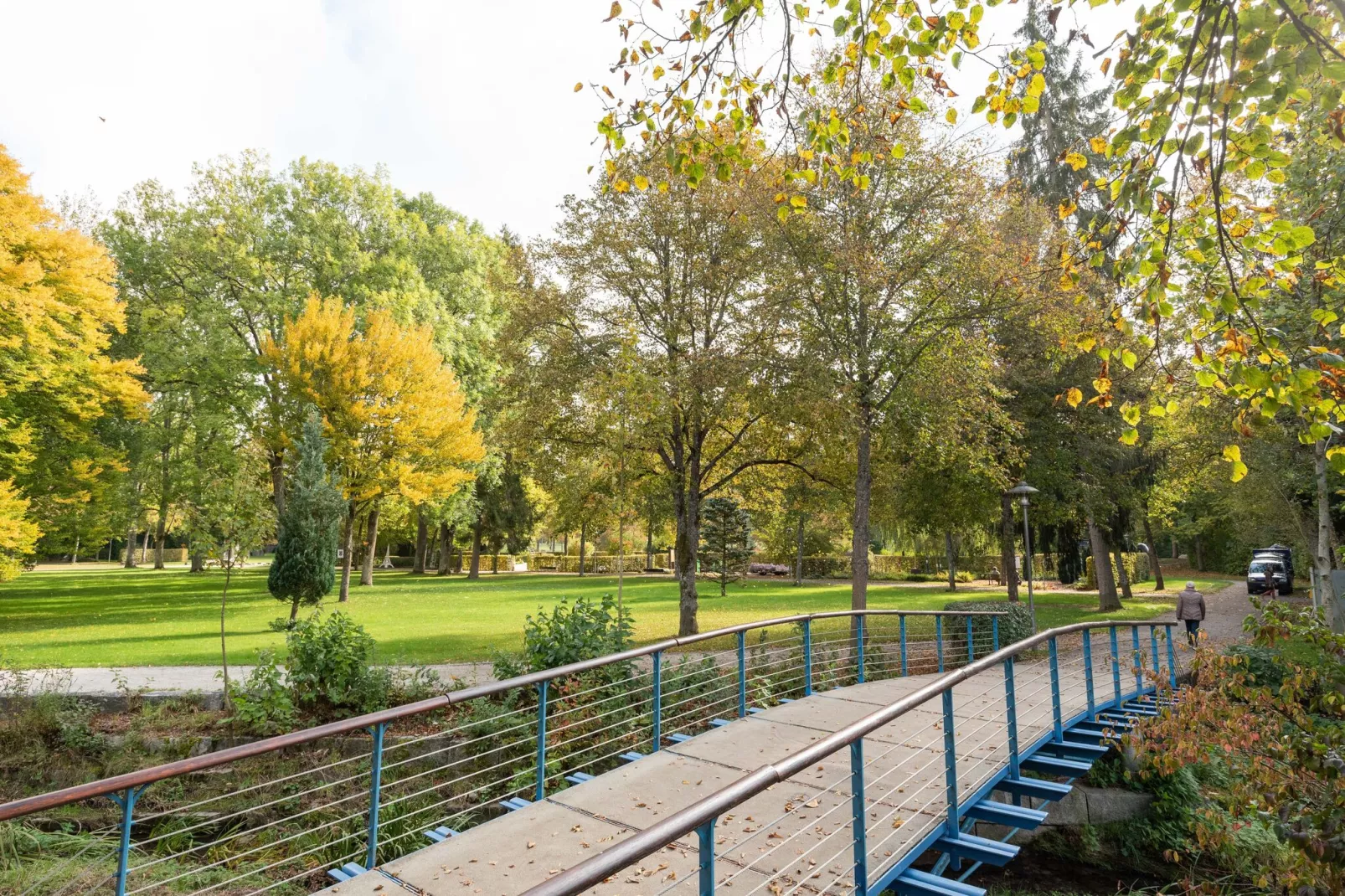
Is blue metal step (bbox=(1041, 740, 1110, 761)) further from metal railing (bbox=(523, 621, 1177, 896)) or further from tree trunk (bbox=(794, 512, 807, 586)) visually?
tree trunk (bbox=(794, 512, 807, 586))

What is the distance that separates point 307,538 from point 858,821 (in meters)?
17.8

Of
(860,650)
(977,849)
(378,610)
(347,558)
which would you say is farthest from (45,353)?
(977,849)

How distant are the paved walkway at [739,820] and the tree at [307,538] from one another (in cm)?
1470

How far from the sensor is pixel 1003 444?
567 inches

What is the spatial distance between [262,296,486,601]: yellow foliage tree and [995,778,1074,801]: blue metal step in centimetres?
2162

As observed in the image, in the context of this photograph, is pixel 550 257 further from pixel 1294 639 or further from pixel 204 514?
pixel 1294 639

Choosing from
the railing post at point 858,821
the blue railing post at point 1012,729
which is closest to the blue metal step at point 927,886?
the railing post at point 858,821

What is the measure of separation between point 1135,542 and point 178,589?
153 ft

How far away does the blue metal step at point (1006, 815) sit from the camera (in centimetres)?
558

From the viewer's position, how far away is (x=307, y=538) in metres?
18.5

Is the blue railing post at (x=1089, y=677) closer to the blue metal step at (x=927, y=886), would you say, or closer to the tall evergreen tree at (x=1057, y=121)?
the blue metal step at (x=927, y=886)

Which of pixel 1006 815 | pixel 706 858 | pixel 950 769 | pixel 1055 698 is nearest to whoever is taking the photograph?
pixel 706 858

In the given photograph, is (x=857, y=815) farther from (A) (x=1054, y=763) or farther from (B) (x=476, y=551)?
(B) (x=476, y=551)

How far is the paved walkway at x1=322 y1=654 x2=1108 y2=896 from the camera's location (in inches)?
164
